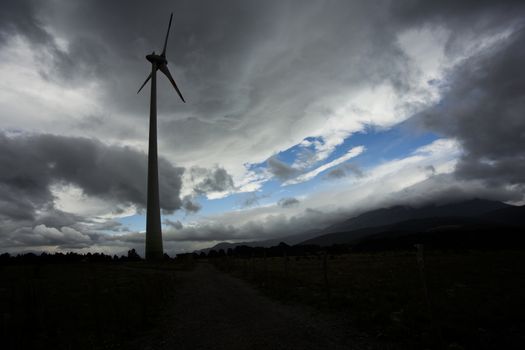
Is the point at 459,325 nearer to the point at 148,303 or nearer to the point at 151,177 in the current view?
the point at 148,303

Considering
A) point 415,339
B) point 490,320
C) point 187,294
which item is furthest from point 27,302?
point 490,320

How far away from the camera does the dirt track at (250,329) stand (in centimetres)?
1030

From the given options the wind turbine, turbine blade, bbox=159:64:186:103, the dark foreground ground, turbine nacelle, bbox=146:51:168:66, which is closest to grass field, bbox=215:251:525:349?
the dark foreground ground

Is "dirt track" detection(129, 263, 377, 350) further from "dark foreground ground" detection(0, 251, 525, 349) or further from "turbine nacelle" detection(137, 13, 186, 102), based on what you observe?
"turbine nacelle" detection(137, 13, 186, 102)

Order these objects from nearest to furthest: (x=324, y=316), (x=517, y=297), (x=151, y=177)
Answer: (x=324, y=316)
(x=517, y=297)
(x=151, y=177)

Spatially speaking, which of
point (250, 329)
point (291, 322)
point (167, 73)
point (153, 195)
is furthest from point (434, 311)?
point (167, 73)

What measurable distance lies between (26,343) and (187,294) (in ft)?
44.0

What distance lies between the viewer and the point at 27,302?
46.2 feet

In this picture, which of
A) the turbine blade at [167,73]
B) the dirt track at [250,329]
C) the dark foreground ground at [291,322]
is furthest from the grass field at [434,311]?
the turbine blade at [167,73]

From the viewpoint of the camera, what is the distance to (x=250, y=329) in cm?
1204

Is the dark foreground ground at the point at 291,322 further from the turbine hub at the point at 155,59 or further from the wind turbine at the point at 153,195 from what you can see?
the turbine hub at the point at 155,59

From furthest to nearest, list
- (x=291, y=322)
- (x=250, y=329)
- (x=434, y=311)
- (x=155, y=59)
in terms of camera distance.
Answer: (x=155, y=59) → (x=434, y=311) → (x=291, y=322) → (x=250, y=329)

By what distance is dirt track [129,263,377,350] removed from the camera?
10.3 metres

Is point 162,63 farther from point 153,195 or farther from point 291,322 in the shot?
point 291,322
